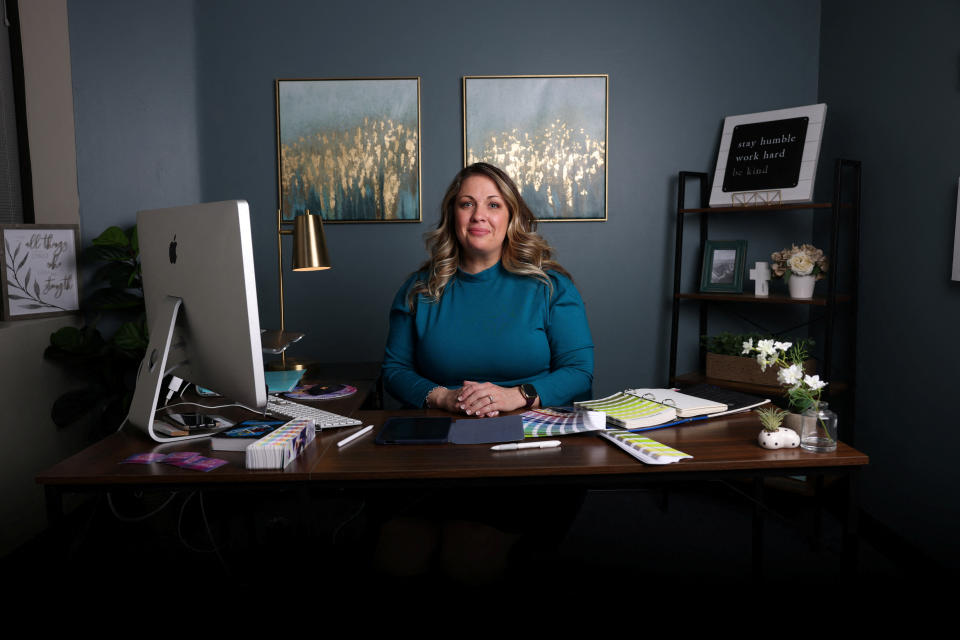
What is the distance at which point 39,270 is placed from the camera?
2.64 m

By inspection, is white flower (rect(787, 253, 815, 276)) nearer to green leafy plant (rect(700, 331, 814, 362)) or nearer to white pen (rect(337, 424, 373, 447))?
green leafy plant (rect(700, 331, 814, 362))

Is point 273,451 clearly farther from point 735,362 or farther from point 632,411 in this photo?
point 735,362

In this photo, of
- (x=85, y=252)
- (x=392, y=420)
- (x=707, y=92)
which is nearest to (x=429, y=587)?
(x=392, y=420)

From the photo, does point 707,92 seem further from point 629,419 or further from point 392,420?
point 392,420

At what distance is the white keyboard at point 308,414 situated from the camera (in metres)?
1.67

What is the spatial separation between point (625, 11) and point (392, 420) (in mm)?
2564

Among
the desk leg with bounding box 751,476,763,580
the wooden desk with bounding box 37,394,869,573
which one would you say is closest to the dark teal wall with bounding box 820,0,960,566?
the desk leg with bounding box 751,476,763,580

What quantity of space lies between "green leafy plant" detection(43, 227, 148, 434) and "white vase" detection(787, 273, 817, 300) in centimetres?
274

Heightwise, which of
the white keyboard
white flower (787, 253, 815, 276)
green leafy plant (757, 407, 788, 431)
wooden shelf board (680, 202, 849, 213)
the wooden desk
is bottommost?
the wooden desk

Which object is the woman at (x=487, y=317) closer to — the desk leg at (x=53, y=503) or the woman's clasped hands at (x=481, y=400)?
the woman's clasped hands at (x=481, y=400)

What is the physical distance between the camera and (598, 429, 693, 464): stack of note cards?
136 cm

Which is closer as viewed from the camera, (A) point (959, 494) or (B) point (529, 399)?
(B) point (529, 399)

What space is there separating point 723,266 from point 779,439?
187 centimetres

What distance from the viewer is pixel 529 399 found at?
1.85 meters
